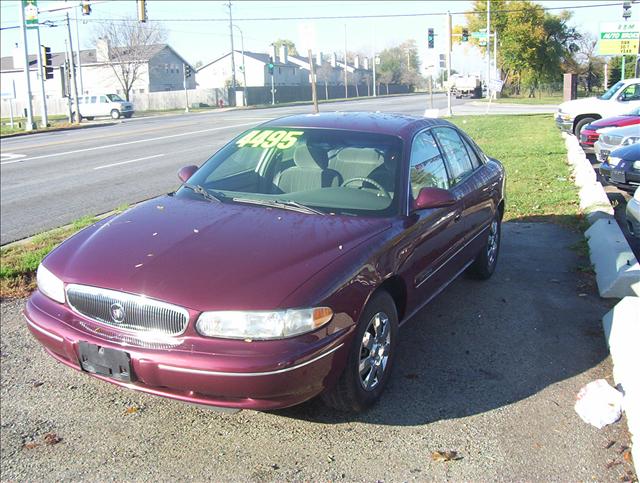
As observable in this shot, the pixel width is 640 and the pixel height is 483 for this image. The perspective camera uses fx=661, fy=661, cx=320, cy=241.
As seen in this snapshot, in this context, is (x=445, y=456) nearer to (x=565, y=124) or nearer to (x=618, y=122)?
(x=618, y=122)

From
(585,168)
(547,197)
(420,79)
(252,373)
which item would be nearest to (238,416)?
(252,373)

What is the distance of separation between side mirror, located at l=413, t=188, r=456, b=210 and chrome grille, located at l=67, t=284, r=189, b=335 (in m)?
1.83

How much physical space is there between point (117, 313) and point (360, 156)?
2.10m

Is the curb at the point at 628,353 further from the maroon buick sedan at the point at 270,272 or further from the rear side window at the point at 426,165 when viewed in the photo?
the rear side window at the point at 426,165

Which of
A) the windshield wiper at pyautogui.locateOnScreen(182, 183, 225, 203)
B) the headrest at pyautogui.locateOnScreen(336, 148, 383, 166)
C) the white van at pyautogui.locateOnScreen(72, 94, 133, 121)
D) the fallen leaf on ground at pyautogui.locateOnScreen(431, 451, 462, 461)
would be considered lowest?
the fallen leaf on ground at pyautogui.locateOnScreen(431, 451, 462, 461)

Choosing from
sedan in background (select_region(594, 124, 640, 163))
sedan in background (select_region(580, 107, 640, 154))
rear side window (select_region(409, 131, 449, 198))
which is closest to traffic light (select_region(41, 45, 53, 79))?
sedan in background (select_region(580, 107, 640, 154))

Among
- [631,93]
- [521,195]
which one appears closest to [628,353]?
[521,195]

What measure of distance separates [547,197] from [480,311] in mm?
4821

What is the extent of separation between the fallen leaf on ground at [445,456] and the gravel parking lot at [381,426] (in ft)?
0.08

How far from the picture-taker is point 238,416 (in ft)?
12.4

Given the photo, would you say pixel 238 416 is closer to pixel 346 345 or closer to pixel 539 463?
pixel 346 345

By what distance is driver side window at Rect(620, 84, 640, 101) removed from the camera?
17.2 m

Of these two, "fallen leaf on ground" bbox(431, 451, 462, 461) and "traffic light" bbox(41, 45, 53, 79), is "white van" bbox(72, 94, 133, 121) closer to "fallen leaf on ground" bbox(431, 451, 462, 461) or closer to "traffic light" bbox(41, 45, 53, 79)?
"traffic light" bbox(41, 45, 53, 79)

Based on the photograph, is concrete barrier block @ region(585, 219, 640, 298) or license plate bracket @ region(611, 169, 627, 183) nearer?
concrete barrier block @ region(585, 219, 640, 298)
